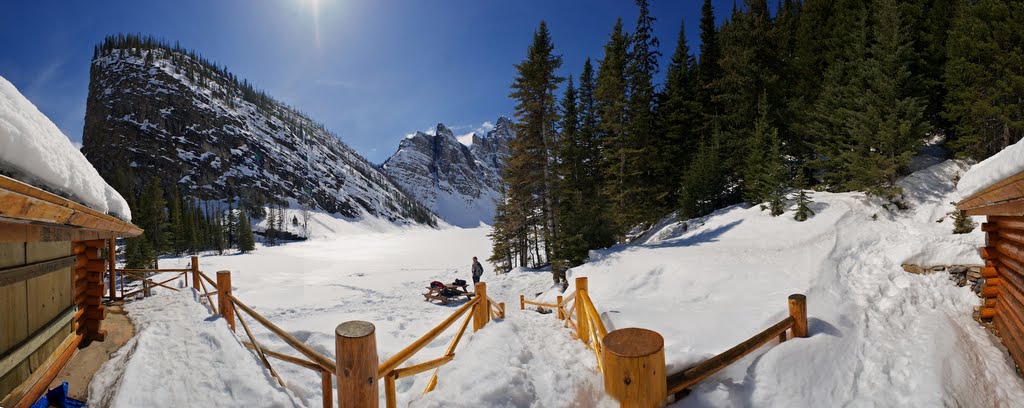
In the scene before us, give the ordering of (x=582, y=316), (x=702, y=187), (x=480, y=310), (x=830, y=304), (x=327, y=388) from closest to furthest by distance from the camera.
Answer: (x=327, y=388) < (x=582, y=316) < (x=480, y=310) < (x=830, y=304) < (x=702, y=187)

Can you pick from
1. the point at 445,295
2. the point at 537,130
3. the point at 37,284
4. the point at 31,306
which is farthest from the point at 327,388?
the point at 537,130

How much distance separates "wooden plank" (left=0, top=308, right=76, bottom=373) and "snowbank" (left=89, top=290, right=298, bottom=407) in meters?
0.68

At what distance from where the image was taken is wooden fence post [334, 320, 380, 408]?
9.89 ft

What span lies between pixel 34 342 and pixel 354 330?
367 centimetres

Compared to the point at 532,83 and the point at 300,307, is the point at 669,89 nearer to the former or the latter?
the point at 532,83

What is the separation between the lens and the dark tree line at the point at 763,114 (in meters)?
14.6

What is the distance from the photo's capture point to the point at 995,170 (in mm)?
4055

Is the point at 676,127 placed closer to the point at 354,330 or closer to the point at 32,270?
the point at 354,330

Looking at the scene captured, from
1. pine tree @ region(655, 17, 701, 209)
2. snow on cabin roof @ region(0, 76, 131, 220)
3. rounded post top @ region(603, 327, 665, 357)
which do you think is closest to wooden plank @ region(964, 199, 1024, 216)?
rounded post top @ region(603, 327, 665, 357)

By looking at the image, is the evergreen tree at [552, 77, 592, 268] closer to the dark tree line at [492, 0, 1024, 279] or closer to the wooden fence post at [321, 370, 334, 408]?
the dark tree line at [492, 0, 1024, 279]

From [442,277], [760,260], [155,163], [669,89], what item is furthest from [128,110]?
[760,260]

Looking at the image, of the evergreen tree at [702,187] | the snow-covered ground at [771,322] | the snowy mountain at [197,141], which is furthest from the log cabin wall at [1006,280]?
the snowy mountain at [197,141]

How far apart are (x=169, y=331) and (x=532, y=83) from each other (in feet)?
49.0

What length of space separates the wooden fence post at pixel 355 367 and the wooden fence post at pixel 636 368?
182 centimetres
